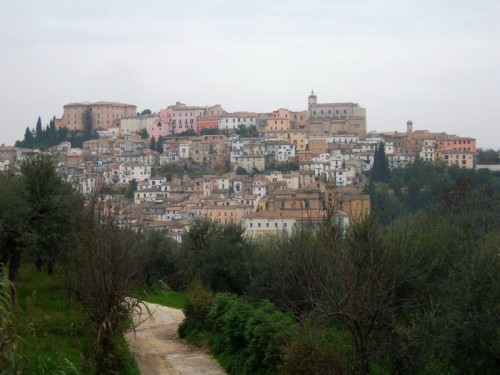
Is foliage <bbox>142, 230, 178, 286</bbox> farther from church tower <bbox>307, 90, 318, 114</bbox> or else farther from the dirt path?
church tower <bbox>307, 90, 318, 114</bbox>

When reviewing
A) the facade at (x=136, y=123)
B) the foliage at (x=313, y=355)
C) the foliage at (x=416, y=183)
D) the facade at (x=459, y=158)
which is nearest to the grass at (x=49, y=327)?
the foliage at (x=313, y=355)

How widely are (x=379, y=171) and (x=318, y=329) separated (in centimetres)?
7680

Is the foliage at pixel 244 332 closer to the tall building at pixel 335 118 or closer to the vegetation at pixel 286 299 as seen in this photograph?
the vegetation at pixel 286 299

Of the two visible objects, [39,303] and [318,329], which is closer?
[318,329]

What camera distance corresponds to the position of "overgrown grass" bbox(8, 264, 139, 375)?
11344 mm

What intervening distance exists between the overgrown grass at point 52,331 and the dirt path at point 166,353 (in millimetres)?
818

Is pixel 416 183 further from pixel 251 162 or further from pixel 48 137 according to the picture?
pixel 48 137

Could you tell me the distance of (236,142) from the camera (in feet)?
325

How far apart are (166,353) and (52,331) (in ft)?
8.84

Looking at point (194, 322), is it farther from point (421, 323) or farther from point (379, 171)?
point (379, 171)

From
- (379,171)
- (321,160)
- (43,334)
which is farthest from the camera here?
(321,160)

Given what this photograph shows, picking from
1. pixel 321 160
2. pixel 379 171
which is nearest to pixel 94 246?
pixel 379 171

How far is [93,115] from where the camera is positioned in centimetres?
11725

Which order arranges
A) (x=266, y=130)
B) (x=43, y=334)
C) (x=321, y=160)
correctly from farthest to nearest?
(x=266, y=130)
(x=321, y=160)
(x=43, y=334)
